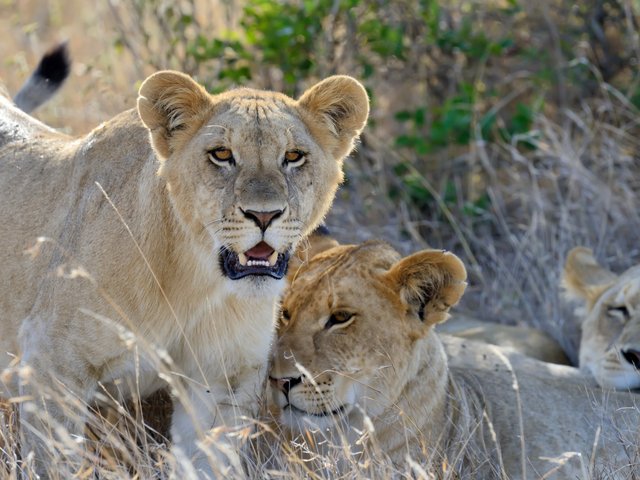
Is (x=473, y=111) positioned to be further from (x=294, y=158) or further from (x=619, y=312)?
(x=294, y=158)

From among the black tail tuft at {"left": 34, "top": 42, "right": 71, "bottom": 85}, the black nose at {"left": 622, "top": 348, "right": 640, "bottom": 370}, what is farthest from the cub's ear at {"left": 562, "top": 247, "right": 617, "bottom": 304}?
the black tail tuft at {"left": 34, "top": 42, "right": 71, "bottom": 85}

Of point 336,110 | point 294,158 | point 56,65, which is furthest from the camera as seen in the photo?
point 56,65

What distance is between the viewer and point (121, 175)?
3453 millimetres

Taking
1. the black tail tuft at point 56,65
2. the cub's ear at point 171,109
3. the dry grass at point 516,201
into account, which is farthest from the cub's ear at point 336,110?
the dry grass at point 516,201

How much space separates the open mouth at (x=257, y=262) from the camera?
312 centimetres

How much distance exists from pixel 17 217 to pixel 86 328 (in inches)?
26.1

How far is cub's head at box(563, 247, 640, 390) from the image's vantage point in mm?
3979

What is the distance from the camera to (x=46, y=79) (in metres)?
4.72

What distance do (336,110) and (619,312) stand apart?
4.97 ft

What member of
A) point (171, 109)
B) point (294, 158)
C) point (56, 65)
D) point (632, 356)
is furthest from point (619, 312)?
point (56, 65)

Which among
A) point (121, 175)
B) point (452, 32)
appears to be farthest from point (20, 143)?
point (452, 32)

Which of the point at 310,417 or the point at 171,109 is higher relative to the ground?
the point at 171,109

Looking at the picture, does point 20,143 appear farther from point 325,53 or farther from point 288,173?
point 325,53

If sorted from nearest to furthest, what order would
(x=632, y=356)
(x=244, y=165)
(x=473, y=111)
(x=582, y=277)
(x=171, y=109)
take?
(x=244, y=165), (x=171, y=109), (x=632, y=356), (x=582, y=277), (x=473, y=111)
